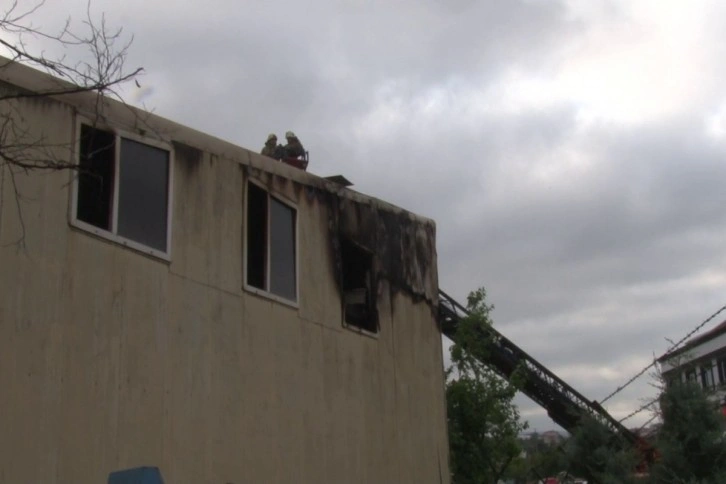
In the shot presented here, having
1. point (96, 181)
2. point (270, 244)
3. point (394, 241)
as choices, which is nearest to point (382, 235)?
point (394, 241)

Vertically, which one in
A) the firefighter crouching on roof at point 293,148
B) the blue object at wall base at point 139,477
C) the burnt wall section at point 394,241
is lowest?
the blue object at wall base at point 139,477

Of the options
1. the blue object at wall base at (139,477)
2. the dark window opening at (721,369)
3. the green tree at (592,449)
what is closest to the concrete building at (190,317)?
the blue object at wall base at (139,477)

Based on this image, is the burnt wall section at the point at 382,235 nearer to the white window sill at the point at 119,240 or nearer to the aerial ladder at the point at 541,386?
the white window sill at the point at 119,240

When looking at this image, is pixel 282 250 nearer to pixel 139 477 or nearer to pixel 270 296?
pixel 270 296

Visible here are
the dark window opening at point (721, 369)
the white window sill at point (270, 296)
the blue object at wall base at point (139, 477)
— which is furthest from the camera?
the dark window opening at point (721, 369)

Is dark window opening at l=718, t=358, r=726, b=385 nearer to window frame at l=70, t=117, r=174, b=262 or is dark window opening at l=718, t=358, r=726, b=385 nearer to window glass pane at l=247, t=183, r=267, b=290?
window glass pane at l=247, t=183, r=267, b=290

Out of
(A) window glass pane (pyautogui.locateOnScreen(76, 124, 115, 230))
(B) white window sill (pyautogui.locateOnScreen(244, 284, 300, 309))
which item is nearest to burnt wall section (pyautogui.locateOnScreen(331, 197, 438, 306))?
(B) white window sill (pyautogui.locateOnScreen(244, 284, 300, 309))

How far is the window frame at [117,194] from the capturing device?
877 centimetres

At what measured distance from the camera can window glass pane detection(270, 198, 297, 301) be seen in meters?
11.6

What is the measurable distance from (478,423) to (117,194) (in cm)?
1342

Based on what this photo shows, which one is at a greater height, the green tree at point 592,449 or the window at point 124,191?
the window at point 124,191

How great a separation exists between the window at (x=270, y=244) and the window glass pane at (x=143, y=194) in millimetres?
1509

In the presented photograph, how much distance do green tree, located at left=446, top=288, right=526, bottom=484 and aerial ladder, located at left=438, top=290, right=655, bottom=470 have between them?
0.87m

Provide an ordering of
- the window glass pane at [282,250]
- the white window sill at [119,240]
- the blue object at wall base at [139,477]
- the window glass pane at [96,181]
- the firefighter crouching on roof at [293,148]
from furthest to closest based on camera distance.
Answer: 1. the firefighter crouching on roof at [293,148]
2. the window glass pane at [282,250]
3. the window glass pane at [96,181]
4. the white window sill at [119,240]
5. the blue object at wall base at [139,477]
